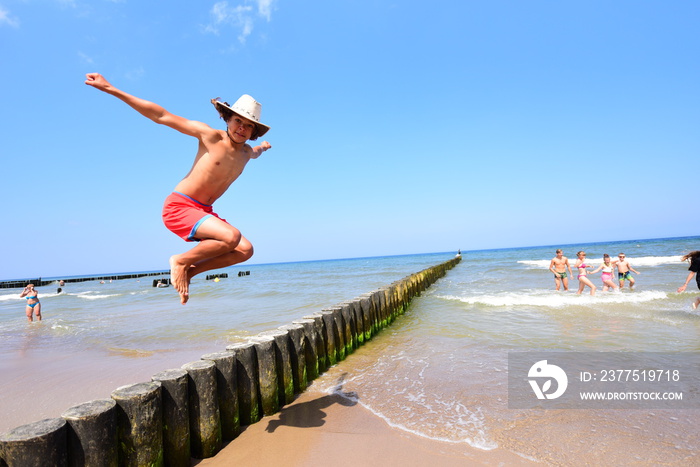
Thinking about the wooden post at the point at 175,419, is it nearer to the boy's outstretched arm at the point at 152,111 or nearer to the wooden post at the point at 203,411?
the wooden post at the point at 203,411

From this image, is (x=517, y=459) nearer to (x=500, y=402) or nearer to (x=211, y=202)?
(x=500, y=402)

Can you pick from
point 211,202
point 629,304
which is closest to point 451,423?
point 211,202

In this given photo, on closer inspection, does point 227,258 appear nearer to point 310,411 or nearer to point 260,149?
point 260,149

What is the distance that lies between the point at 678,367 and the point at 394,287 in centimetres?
716

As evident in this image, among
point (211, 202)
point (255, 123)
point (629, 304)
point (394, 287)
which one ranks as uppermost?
point (255, 123)

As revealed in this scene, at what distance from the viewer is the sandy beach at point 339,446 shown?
345 centimetres

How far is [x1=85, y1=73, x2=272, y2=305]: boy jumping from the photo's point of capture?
3.35 m

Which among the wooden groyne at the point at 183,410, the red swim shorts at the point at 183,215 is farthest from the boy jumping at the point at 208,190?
the wooden groyne at the point at 183,410

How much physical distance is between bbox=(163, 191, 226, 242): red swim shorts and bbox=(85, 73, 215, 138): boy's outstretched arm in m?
0.60

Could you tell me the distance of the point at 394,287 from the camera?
39.3 ft

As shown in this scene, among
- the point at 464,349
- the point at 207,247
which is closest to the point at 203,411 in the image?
the point at 207,247

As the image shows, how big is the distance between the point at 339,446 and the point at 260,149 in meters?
3.10

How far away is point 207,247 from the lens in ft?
11.0

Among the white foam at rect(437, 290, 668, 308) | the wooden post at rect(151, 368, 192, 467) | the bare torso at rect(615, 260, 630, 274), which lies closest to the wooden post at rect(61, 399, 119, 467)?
the wooden post at rect(151, 368, 192, 467)
